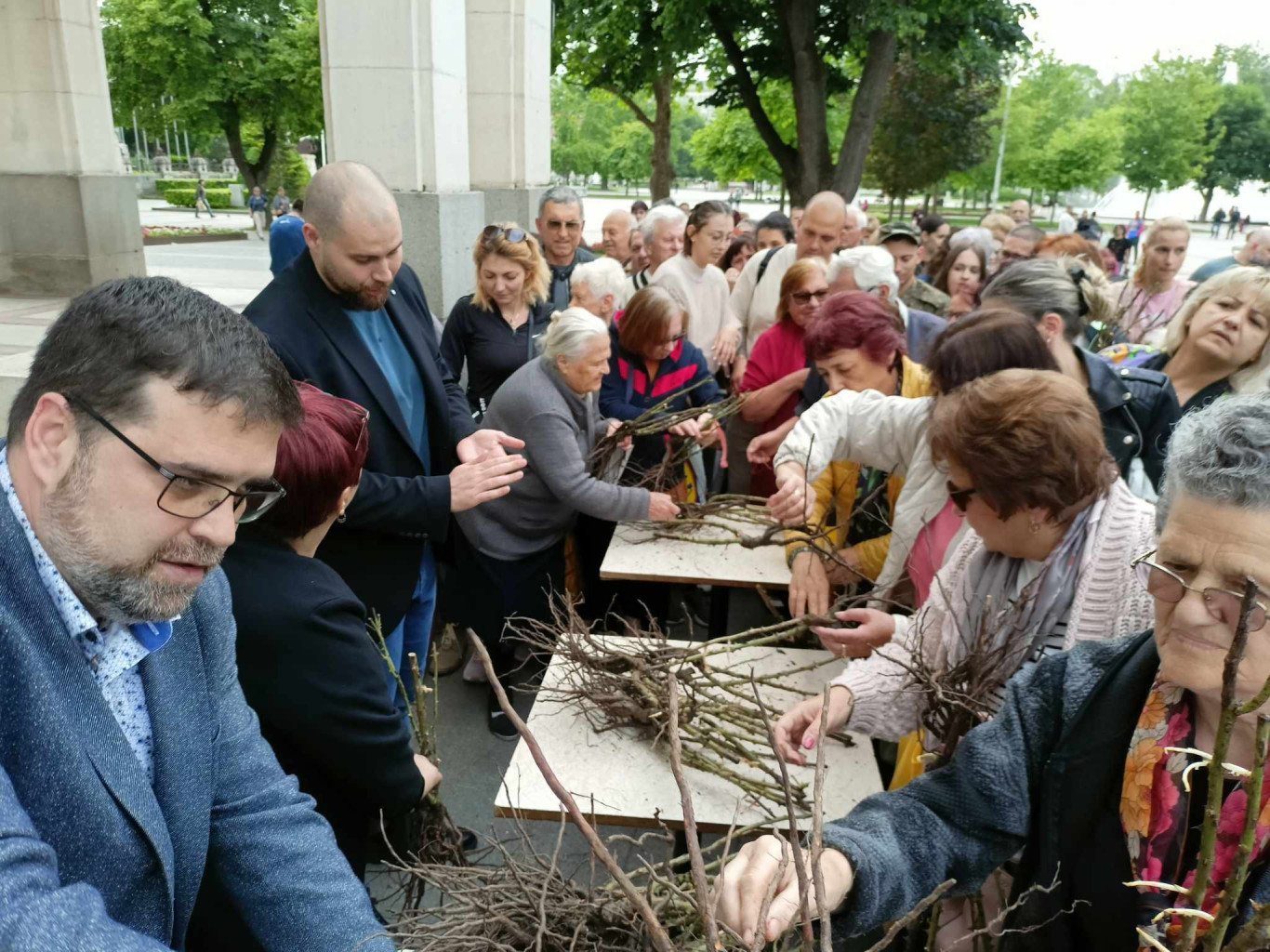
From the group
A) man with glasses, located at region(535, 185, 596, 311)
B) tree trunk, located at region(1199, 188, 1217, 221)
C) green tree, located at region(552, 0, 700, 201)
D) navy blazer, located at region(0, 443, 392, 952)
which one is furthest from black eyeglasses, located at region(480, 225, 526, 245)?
tree trunk, located at region(1199, 188, 1217, 221)

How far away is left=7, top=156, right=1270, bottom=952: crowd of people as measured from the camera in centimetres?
113

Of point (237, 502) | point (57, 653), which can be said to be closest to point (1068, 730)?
point (237, 502)

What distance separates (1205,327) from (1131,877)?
→ 287cm

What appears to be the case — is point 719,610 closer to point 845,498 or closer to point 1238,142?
point 845,498

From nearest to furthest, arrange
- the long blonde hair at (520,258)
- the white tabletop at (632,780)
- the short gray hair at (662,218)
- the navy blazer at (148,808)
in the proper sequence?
the navy blazer at (148,808), the white tabletop at (632,780), the long blonde hair at (520,258), the short gray hair at (662,218)

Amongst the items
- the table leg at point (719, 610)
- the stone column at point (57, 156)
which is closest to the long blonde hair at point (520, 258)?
the table leg at point (719, 610)

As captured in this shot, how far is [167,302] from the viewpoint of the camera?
1194 mm

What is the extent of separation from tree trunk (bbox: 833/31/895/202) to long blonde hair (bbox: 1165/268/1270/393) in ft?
37.7

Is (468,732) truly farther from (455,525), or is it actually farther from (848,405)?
(848,405)

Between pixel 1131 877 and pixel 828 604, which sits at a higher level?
pixel 1131 877

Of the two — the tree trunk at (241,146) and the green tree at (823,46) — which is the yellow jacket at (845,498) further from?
the tree trunk at (241,146)

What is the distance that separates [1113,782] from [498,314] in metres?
3.95

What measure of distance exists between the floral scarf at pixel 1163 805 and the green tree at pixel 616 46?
15003mm

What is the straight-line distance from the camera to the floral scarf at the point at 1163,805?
1.19 m
